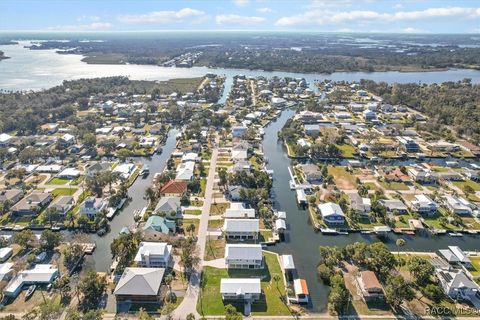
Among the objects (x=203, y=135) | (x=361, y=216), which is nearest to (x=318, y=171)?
(x=361, y=216)

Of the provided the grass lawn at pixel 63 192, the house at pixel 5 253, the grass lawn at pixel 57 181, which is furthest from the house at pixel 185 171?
the house at pixel 5 253

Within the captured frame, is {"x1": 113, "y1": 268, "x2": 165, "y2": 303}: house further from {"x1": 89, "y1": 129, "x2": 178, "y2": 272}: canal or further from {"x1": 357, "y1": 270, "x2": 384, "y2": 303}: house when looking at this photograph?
{"x1": 357, "y1": 270, "x2": 384, "y2": 303}: house

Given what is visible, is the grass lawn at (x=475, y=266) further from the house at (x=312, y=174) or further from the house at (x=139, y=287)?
the house at (x=139, y=287)

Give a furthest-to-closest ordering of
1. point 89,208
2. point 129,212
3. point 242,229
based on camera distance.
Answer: point 129,212 < point 89,208 < point 242,229

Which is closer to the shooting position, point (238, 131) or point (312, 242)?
point (312, 242)

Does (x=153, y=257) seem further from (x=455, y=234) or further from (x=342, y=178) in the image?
(x=455, y=234)

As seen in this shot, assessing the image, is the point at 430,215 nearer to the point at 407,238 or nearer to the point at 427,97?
the point at 407,238

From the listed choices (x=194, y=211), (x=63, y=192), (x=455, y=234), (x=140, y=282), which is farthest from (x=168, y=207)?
(x=455, y=234)
